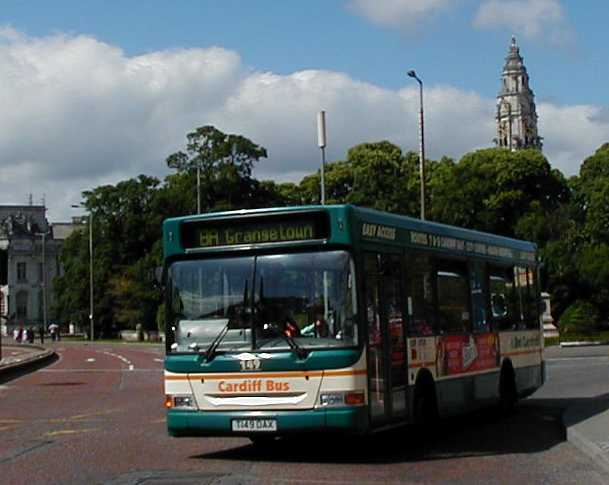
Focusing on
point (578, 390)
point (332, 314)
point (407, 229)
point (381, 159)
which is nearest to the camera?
point (332, 314)

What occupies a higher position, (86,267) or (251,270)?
(86,267)

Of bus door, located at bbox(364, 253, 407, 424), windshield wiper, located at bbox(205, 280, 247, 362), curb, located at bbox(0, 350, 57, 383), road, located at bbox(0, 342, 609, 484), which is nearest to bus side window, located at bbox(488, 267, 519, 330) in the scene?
road, located at bbox(0, 342, 609, 484)

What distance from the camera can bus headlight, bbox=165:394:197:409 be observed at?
14359 millimetres

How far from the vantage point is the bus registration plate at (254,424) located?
13859 millimetres

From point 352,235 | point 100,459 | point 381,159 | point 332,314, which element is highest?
point 381,159

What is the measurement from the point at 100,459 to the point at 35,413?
28.8 feet

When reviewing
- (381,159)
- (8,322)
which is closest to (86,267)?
(381,159)

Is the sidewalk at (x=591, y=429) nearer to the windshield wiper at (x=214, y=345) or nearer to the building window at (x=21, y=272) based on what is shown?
the windshield wiper at (x=214, y=345)

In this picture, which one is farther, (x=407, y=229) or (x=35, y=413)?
(x=35, y=413)

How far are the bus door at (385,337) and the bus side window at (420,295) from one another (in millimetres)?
340

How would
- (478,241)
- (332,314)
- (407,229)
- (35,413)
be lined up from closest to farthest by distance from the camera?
(332,314)
(407,229)
(478,241)
(35,413)

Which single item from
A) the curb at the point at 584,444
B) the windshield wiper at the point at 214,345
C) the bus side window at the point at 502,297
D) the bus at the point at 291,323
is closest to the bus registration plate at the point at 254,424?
the bus at the point at 291,323

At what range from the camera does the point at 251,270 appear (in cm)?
1430

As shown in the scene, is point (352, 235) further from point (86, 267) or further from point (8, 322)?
point (8, 322)
